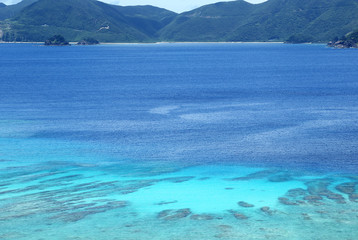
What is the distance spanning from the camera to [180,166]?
4547cm

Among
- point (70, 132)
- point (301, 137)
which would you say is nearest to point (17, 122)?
point (70, 132)

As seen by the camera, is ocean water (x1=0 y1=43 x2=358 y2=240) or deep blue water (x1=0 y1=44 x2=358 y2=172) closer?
ocean water (x1=0 y1=43 x2=358 y2=240)

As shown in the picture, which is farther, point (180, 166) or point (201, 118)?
point (201, 118)

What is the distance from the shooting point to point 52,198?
35562mm

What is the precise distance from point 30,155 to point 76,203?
52.5ft

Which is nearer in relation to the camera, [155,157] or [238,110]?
[155,157]

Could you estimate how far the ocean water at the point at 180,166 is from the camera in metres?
31.3

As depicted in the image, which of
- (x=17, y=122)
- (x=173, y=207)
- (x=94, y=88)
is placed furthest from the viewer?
(x=94, y=88)

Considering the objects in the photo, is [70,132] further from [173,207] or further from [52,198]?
[173,207]

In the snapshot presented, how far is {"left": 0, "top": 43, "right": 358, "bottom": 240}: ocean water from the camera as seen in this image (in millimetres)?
31266

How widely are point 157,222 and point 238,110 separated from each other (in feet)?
143

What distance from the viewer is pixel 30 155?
48.6m

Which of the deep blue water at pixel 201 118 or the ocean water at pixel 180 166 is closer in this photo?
the ocean water at pixel 180 166

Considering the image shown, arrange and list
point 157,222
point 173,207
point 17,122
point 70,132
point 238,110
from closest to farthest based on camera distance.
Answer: point 157,222 → point 173,207 → point 70,132 → point 17,122 → point 238,110
